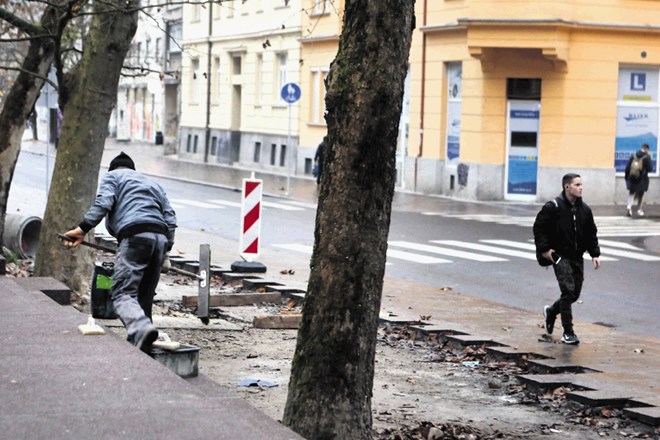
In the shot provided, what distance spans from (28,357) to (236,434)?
2.92m

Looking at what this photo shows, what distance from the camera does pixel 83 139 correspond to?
1528 centimetres

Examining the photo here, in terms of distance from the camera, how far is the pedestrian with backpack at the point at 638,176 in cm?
3216

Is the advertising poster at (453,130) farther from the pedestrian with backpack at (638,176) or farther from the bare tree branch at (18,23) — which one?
the bare tree branch at (18,23)

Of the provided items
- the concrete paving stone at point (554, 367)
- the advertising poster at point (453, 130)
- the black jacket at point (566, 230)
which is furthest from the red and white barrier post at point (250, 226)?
the advertising poster at point (453, 130)

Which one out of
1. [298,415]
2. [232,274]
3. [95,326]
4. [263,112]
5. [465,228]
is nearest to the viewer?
[298,415]

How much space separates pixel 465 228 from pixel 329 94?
799 inches

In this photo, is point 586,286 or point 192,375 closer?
point 192,375

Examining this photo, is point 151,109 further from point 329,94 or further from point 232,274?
point 329,94

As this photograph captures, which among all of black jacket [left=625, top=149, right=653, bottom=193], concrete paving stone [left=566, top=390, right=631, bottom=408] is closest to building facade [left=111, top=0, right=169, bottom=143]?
black jacket [left=625, top=149, right=653, bottom=193]

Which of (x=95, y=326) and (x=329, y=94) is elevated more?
(x=329, y=94)

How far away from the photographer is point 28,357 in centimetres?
923

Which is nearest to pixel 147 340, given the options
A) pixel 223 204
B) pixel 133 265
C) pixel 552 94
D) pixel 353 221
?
pixel 133 265

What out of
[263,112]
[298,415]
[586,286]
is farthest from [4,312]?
[263,112]

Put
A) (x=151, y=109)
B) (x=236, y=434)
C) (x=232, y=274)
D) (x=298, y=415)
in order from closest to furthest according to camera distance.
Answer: (x=236, y=434)
(x=298, y=415)
(x=232, y=274)
(x=151, y=109)
